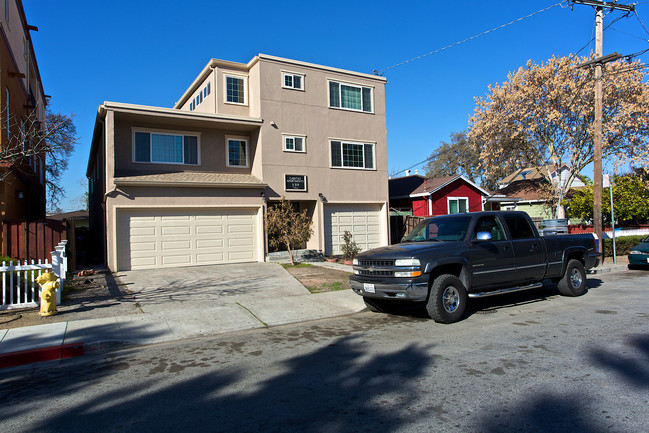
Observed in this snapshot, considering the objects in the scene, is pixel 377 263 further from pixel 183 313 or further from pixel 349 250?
pixel 349 250

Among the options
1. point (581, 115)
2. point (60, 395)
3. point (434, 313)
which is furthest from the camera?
point (581, 115)

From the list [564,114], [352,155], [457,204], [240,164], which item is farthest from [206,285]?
[564,114]

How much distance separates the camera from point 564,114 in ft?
85.1

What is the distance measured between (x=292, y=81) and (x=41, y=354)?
14884 millimetres

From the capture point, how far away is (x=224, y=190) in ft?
55.0

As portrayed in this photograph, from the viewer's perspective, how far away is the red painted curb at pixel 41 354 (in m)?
6.41

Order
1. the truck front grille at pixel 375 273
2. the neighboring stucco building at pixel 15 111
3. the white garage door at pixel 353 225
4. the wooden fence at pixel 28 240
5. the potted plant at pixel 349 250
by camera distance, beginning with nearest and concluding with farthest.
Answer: the truck front grille at pixel 375 273 → the wooden fence at pixel 28 240 → the neighboring stucco building at pixel 15 111 → the potted plant at pixel 349 250 → the white garage door at pixel 353 225

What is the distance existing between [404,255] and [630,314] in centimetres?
435

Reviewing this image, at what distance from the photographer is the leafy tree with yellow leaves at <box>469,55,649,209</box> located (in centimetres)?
2473

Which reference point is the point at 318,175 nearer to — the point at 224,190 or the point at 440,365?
the point at 224,190

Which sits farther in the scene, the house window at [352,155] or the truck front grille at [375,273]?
the house window at [352,155]

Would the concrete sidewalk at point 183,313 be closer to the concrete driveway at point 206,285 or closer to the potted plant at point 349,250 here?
the concrete driveway at point 206,285

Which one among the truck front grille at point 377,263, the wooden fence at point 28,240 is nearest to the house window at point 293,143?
the wooden fence at point 28,240

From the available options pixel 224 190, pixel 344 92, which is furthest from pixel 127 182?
pixel 344 92
